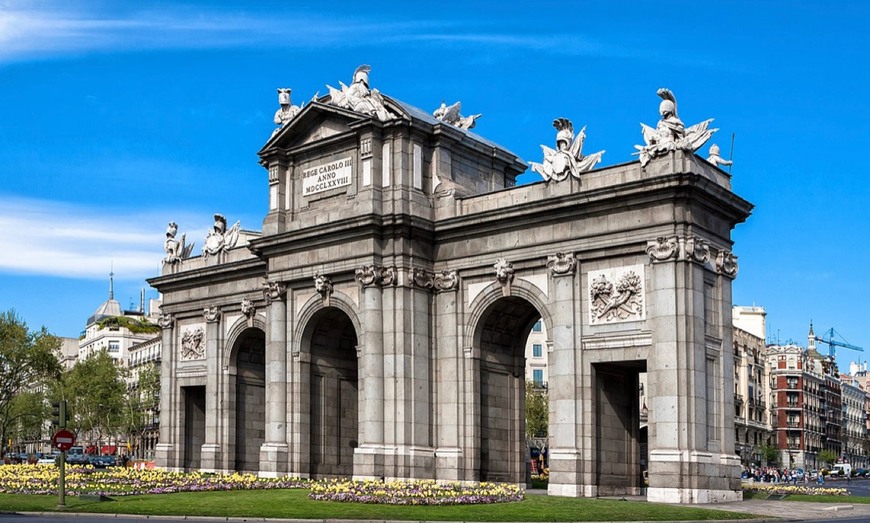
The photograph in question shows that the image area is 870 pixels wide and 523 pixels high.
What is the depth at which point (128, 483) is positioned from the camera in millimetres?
48562

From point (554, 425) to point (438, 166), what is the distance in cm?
1372

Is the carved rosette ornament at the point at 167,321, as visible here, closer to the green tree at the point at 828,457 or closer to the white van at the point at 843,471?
the white van at the point at 843,471

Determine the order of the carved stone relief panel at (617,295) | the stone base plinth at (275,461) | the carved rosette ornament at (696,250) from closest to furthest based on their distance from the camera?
the carved rosette ornament at (696,250), the carved stone relief panel at (617,295), the stone base plinth at (275,461)

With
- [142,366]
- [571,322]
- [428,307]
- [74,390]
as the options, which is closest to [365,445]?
[428,307]

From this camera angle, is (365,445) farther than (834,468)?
No

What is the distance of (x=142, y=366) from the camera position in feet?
450

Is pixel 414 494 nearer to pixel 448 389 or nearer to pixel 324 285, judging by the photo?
pixel 448 389

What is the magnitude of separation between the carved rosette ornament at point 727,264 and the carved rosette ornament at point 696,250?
1.12m

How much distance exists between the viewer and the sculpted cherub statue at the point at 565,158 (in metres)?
45.8

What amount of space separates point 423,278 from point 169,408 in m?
22.5

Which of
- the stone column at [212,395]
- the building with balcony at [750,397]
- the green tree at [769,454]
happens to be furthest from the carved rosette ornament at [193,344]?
the green tree at [769,454]

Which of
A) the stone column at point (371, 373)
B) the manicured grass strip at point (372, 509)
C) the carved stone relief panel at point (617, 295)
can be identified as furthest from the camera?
the stone column at point (371, 373)

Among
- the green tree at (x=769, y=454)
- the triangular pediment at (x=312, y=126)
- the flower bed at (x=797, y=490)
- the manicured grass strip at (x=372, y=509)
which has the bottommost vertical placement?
the green tree at (x=769, y=454)

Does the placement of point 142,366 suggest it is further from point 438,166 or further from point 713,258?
point 713,258
